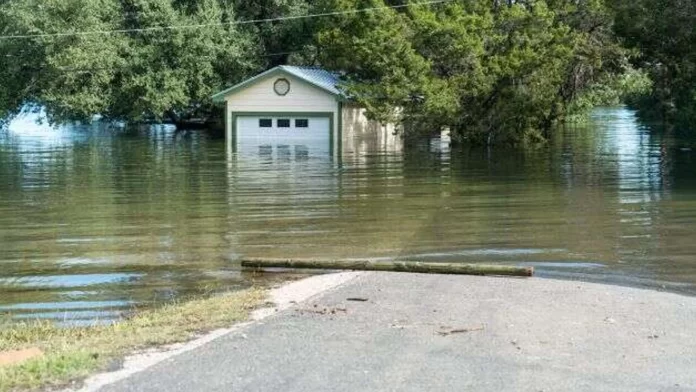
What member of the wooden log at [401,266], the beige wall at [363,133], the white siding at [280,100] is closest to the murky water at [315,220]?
the wooden log at [401,266]

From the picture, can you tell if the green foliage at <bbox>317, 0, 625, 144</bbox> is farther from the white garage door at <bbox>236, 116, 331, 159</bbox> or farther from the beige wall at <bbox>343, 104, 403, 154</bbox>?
the white garage door at <bbox>236, 116, 331, 159</bbox>

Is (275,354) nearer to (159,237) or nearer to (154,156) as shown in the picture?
(159,237)

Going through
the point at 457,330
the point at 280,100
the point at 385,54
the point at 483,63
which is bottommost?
the point at 457,330

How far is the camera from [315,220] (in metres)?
17.1

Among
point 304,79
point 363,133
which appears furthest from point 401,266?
point 363,133

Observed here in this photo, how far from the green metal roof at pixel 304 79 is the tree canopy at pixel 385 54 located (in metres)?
0.98

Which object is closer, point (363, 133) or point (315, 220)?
point (315, 220)

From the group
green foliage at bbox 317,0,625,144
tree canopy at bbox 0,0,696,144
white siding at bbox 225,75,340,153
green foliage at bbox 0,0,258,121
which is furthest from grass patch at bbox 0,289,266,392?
green foliage at bbox 0,0,258,121

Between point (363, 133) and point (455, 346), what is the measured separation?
3899 centimetres

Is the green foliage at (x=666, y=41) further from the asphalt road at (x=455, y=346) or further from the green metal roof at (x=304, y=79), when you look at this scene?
the asphalt road at (x=455, y=346)

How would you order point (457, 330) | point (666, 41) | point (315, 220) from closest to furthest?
1. point (457, 330)
2. point (315, 220)
3. point (666, 41)

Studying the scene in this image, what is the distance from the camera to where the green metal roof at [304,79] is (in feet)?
138

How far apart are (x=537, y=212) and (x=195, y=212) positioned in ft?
22.4

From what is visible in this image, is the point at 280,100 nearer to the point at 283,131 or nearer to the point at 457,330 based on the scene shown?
the point at 283,131
